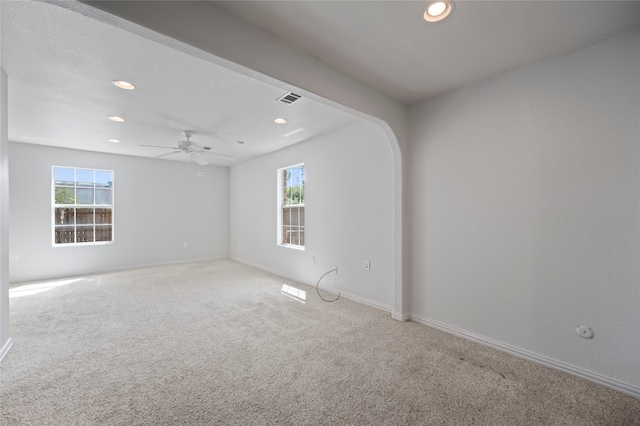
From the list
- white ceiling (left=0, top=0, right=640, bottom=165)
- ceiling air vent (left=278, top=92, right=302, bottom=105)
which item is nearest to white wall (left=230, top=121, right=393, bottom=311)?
white ceiling (left=0, top=0, right=640, bottom=165)

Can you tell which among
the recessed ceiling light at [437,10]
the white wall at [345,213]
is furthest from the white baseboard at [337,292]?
the recessed ceiling light at [437,10]

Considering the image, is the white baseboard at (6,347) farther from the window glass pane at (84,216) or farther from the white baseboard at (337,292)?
the window glass pane at (84,216)

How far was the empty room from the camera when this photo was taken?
1.67m

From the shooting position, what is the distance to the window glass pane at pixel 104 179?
5531 mm

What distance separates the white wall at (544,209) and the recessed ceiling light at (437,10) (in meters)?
1.13

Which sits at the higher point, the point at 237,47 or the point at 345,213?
the point at 237,47

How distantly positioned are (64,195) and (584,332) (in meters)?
7.73

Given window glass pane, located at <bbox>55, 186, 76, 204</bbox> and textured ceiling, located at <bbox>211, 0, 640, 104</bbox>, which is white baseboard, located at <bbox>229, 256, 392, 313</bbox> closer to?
textured ceiling, located at <bbox>211, 0, 640, 104</bbox>

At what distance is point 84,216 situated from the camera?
5430 mm

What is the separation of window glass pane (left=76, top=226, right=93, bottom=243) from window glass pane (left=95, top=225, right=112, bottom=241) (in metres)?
0.11

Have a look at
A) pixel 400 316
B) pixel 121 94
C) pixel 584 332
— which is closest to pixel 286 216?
pixel 400 316

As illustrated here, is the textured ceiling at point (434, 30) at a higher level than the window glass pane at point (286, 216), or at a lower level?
higher

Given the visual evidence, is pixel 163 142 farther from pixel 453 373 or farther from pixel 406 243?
pixel 453 373

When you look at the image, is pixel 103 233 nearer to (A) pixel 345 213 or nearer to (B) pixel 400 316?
(A) pixel 345 213
